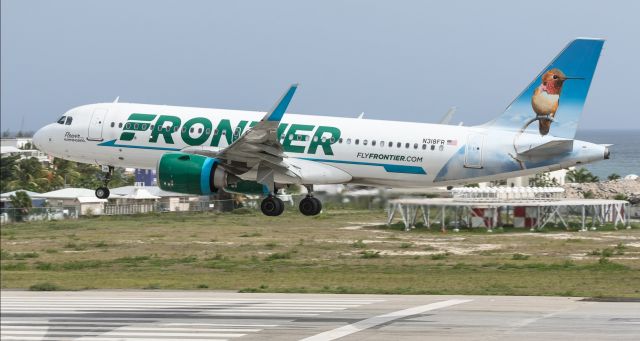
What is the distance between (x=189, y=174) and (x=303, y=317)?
16282 mm

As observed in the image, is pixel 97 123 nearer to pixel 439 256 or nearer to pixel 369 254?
pixel 369 254

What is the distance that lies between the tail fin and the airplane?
51 mm

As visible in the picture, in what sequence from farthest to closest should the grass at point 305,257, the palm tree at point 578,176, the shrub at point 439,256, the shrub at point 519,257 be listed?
the palm tree at point 578,176 → the shrub at point 439,256 → the shrub at point 519,257 → the grass at point 305,257

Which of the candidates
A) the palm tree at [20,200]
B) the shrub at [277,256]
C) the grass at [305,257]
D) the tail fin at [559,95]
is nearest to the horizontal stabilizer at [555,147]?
the tail fin at [559,95]

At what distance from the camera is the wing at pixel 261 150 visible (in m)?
51.6

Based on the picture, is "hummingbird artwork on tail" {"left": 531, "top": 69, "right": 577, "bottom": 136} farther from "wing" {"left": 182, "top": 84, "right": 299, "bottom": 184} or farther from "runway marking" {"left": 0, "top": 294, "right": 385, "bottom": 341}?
"runway marking" {"left": 0, "top": 294, "right": 385, "bottom": 341}

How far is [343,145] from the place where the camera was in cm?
5450

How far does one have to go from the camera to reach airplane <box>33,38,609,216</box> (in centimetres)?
5334

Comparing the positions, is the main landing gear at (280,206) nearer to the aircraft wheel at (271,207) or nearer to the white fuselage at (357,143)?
the aircraft wheel at (271,207)

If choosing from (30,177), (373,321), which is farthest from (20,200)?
(373,321)

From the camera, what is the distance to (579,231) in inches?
3666

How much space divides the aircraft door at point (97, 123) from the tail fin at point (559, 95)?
1994 cm

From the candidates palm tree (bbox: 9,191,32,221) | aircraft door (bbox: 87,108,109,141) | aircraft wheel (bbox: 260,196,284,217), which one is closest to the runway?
aircraft wheel (bbox: 260,196,284,217)

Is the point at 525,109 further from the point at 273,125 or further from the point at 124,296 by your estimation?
the point at 124,296
